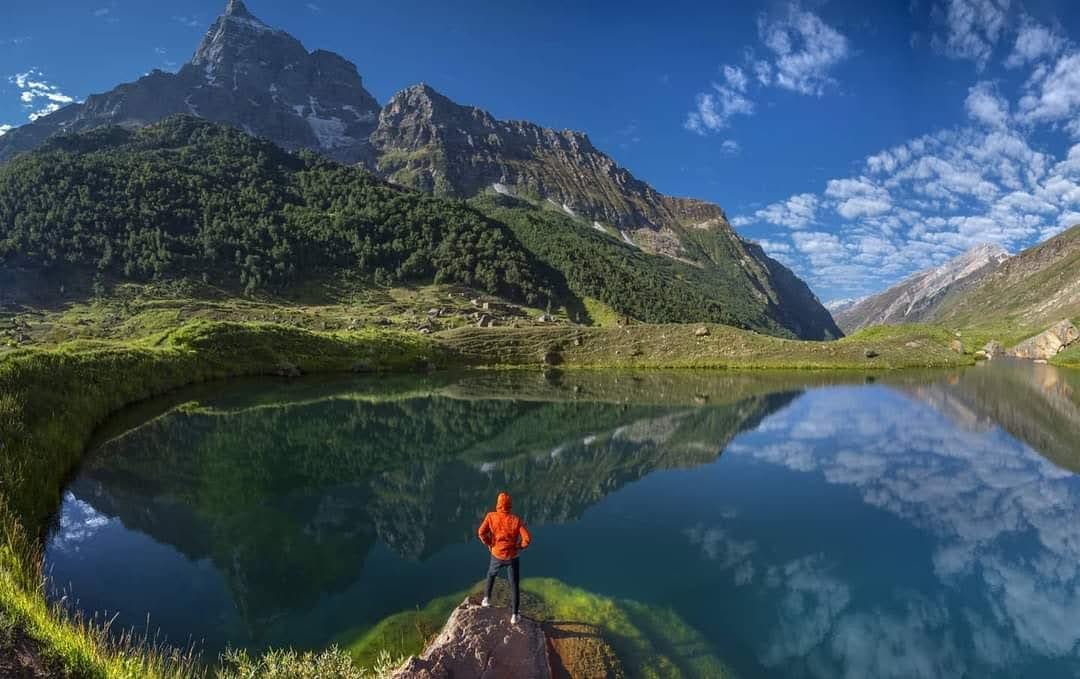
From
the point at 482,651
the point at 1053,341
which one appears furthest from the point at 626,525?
the point at 1053,341

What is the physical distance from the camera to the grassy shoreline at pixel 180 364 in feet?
26.9

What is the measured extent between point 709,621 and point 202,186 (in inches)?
6790

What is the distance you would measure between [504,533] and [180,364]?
42.3 metres

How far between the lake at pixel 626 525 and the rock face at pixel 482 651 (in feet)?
9.60

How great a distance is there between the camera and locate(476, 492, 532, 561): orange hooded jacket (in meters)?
10.1

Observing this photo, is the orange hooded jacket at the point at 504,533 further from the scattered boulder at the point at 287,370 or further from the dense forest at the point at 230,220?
the dense forest at the point at 230,220

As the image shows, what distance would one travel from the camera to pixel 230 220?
13488 centimetres

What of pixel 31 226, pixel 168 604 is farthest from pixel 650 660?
pixel 31 226

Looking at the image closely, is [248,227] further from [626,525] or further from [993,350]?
[993,350]

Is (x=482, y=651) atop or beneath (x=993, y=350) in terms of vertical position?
beneath

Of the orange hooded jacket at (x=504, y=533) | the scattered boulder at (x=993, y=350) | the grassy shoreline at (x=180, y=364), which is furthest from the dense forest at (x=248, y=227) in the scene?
the orange hooded jacket at (x=504, y=533)

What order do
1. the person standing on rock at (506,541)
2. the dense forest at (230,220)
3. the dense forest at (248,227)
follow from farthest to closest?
1. the dense forest at (230,220)
2. the dense forest at (248,227)
3. the person standing on rock at (506,541)

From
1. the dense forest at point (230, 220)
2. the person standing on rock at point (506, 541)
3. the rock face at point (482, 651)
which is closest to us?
the rock face at point (482, 651)

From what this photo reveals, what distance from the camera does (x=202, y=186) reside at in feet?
487
